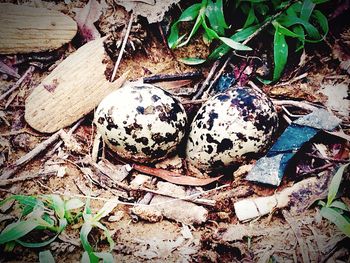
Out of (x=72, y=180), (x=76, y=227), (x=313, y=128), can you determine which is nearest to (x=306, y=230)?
(x=313, y=128)

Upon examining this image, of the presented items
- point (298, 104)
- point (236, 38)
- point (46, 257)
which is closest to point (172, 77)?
point (236, 38)

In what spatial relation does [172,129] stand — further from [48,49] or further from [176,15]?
[48,49]

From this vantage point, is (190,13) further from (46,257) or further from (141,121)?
(46,257)

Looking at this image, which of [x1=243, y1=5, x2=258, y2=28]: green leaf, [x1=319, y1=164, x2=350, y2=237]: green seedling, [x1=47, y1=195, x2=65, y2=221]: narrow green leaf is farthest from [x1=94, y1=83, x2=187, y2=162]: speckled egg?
[x1=319, y1=164, x2=350, y2=237]: green seedling

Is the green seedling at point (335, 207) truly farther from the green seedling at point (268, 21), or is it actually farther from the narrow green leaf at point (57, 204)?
the narrow green leaf at point (57, 204)

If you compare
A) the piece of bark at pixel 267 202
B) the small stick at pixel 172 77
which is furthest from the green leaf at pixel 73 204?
the small stick at pixel 172 77

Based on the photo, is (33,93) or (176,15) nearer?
(33,93)
